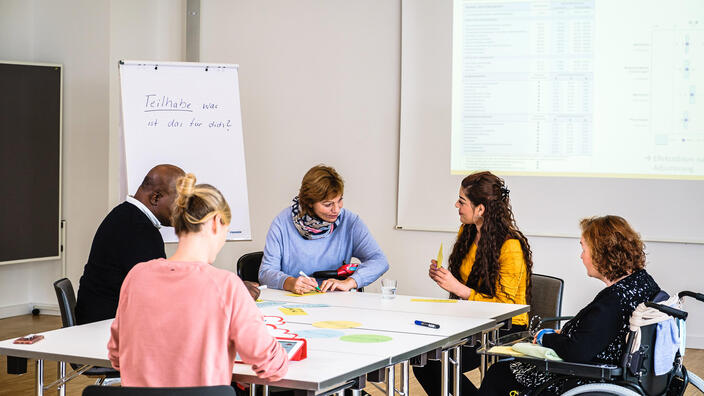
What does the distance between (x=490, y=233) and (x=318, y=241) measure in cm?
90

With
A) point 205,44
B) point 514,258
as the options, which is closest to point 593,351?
point 514,258

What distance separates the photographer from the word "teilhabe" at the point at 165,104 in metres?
5.02

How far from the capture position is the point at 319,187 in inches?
145

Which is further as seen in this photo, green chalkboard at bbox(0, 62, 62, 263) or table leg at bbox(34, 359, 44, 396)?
green chalkboard at bbox(0, 62, 62, 263)

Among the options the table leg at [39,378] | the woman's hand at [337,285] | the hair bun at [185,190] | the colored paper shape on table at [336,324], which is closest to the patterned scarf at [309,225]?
the woman's hand at [337,285]

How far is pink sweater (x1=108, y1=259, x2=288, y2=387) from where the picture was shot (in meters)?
1.89

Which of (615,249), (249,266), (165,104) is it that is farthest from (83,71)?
(615,249)

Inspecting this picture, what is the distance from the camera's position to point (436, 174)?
5855 mm

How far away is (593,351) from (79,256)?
16.7 ft

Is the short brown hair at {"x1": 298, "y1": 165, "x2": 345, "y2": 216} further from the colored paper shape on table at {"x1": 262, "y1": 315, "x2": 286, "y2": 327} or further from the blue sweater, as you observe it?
the colored paper shape on table at {"x1": 262, "y1": 315, "x2": 286, "y2": 327}

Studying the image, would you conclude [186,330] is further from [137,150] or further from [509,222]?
[137,150]

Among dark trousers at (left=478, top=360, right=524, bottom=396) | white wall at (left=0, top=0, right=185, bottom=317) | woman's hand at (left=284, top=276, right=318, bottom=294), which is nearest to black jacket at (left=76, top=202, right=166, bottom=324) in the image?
woman's hand at (left=284, top=276, right=318, bottom=294)

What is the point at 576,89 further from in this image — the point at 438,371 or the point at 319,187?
the point at 438,371

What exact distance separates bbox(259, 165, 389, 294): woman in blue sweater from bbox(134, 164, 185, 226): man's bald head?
2.19 ft
